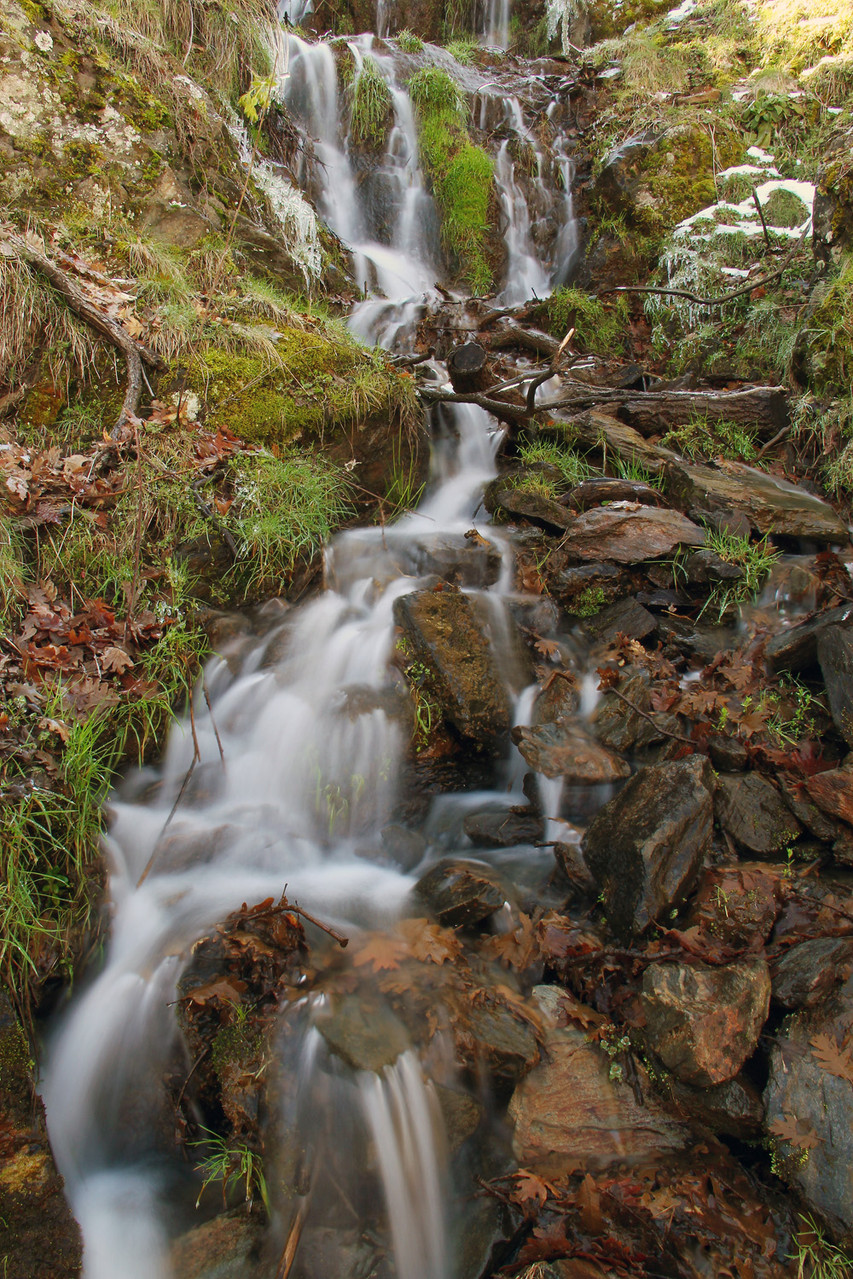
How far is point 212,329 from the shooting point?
5055 millimetres

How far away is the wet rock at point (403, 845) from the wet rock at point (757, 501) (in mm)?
3309

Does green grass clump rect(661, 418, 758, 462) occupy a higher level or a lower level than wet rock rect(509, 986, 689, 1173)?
higher

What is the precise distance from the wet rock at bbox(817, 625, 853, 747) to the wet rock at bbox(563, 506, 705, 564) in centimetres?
140

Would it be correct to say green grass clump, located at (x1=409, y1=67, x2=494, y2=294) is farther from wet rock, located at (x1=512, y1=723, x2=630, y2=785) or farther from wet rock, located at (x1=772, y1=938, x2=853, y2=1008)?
wet rock, located at (x1=772, y1=938, x2=853, y2=1008)

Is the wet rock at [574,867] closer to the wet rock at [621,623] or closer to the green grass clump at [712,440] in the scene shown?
the wet rock at [621,623]

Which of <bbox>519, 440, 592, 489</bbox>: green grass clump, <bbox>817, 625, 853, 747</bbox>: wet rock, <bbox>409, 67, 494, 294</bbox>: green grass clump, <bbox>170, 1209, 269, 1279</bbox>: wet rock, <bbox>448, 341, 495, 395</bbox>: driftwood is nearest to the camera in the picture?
<bbox>170, 1209, 269, 1279</bbox>: wet rock

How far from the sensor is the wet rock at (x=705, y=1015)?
7.65ft

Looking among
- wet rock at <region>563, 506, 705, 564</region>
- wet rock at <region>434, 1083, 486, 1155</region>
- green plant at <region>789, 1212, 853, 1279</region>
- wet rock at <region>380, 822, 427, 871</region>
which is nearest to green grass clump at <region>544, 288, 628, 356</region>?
wet rock at <region>563, 506, 705, 564</region>

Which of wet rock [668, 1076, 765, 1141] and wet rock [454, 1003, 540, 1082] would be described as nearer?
wet rock [668, 1076, 765, 1141]

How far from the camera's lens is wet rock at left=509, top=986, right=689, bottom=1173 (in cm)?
238

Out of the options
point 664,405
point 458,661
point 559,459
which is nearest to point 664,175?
point 664,405

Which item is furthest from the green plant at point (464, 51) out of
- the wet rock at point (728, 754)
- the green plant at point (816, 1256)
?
the green plant at point (816, 1256)

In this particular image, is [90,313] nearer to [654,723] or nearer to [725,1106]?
[654,723]

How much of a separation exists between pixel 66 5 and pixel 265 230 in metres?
2.13
